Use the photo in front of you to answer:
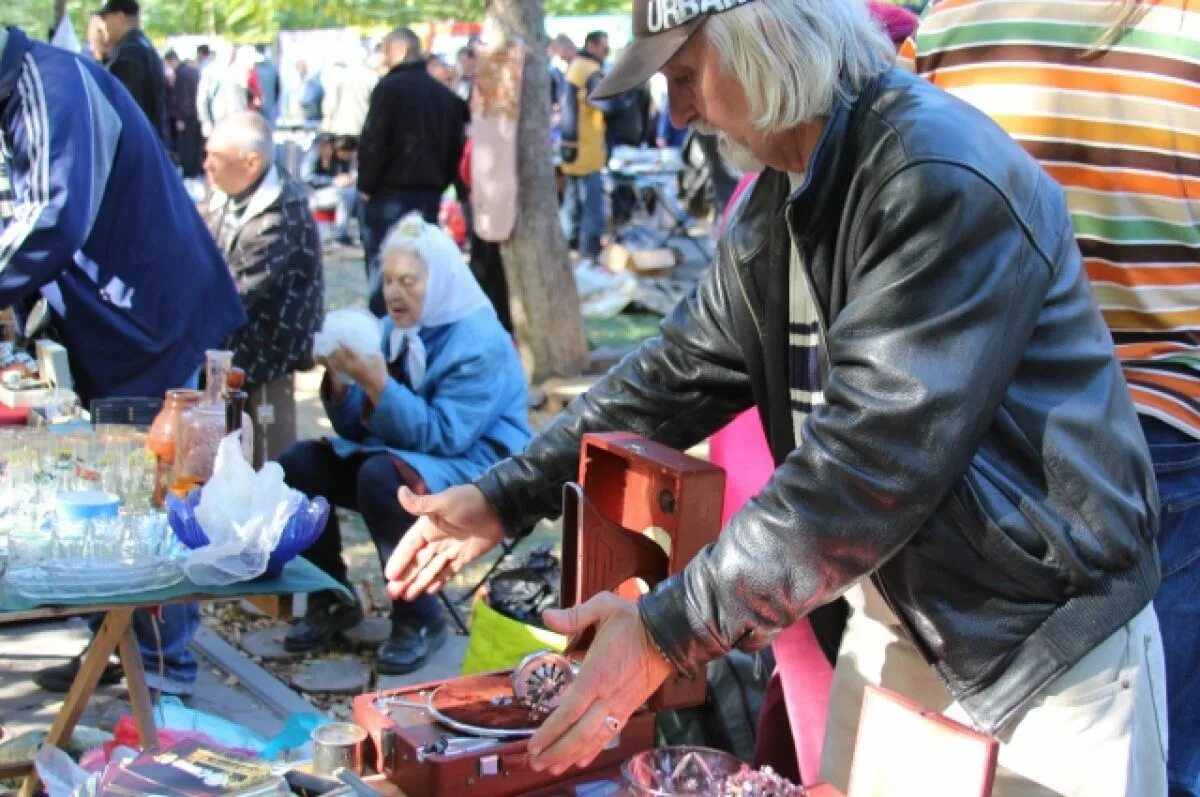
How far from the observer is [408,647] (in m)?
4.45

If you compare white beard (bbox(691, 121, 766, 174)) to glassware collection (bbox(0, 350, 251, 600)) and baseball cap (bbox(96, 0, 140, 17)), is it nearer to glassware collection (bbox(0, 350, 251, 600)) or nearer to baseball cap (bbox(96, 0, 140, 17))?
glassware collection (bbox(0, 350, 251, 600))

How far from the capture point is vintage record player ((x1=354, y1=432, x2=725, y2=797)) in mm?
1757

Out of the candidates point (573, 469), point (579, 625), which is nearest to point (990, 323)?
point (579, 625)

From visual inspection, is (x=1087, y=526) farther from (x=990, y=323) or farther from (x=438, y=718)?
(x=438, y=718)

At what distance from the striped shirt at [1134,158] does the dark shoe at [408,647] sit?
2831mm

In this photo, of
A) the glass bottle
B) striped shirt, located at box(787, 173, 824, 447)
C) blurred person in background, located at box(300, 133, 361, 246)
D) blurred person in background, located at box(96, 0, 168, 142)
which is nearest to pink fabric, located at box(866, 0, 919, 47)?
striped shirt, located at box(787, 173, 824, 447)

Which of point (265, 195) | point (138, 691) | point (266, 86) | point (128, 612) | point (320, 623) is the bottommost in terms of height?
point (320, 623)

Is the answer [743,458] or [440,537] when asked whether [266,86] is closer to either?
[743,458]

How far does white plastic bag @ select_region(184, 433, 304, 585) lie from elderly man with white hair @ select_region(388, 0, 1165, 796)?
135cm

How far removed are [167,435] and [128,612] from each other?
0.42 meters

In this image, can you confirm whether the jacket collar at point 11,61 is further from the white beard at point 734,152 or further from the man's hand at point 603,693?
the man's hand at point 603,693

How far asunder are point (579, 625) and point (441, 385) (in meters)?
2.91

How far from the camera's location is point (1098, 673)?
66.7 inches

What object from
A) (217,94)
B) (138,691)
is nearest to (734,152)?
(138,691)
